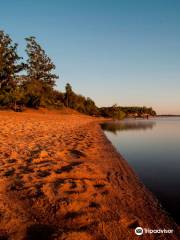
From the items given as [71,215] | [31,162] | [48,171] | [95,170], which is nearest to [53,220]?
[71,215]

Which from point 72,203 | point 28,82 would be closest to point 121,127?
point 28,82

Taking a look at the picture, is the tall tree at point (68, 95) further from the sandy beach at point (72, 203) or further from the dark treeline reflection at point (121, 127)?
the sandy beach at point (72, 203)

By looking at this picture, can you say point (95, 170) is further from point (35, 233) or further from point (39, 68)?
point (39, 68)

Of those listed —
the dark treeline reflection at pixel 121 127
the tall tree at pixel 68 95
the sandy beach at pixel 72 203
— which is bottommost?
the dark treeline reflection at pixel 121 127

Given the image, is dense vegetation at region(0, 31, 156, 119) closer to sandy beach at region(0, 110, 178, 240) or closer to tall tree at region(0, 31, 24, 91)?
tall tree at region(0, 31, 24, 91)

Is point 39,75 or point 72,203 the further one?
point 39,75

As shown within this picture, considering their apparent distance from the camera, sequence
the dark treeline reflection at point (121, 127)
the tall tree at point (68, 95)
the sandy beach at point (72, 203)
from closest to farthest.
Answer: the sandy beach at point (72, 203) < the dark treeline reflection at point (121, 127) < the tall tree at point (68, 95)

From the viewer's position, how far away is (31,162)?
9.15 metres

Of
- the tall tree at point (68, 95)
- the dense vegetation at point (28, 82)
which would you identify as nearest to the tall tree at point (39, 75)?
the dense vegetation at point (28, 82)

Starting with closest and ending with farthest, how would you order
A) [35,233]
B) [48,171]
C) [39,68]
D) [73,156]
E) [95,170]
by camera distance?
[35,233] < [48,171] < [95,170] < [73,156] < [39,68]

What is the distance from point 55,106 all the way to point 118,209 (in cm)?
7648

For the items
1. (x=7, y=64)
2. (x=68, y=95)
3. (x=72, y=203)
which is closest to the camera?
(x=72, y=203)

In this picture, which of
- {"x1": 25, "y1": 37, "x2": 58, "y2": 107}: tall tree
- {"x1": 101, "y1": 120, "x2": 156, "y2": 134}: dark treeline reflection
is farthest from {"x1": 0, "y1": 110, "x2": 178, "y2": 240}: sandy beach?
{"x1": 25, "y1": 37, "x2": 58, "y2": 107}: tall tree

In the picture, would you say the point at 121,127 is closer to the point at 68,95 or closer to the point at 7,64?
the point at 7,64
